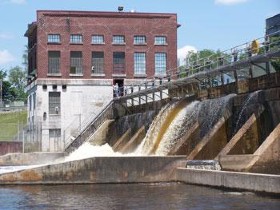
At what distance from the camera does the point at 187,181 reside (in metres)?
23.1

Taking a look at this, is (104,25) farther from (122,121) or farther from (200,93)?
(200,93)

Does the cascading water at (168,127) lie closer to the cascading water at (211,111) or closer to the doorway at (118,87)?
the cascading water at (211,111)

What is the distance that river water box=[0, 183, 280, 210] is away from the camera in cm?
1639

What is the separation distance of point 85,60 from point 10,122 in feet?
143

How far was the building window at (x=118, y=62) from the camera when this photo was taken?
183 feet

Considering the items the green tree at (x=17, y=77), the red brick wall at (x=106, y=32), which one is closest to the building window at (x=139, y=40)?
the red brick wall at (x=106, y=32)

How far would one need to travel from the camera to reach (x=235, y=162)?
2038 centimetres

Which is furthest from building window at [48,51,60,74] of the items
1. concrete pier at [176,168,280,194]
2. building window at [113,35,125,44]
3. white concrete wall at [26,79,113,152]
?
concrete pier at [176,168,280,194]

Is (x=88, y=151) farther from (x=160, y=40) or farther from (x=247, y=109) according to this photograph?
(x=247, y=109)

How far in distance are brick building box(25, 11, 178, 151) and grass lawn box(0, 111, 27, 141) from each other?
23137 millimetres

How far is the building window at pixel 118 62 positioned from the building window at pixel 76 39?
352 centimetres

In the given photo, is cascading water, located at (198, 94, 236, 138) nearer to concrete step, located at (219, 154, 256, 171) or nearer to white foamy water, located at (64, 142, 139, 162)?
concrete step, located at (219, 154, 256, 171)

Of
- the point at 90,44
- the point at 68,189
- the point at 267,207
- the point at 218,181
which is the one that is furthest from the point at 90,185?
the point at 90,44

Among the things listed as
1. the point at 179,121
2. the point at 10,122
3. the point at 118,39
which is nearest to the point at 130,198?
the point at 179,121
